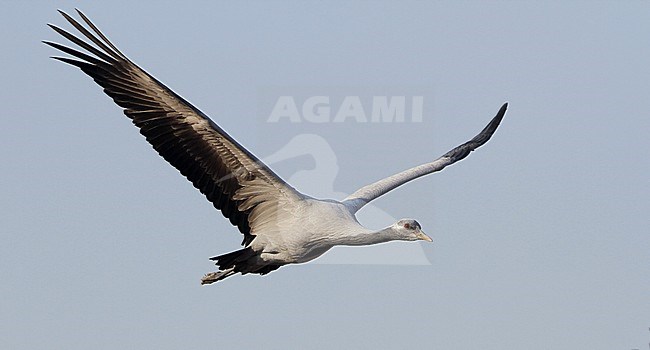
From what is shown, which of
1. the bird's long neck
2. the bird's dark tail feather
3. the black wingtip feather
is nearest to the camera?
the bird's long neck

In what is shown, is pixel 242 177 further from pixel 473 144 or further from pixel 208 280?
pixel 473 144

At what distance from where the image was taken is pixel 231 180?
25.5 meters

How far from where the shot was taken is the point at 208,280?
27.5 metres

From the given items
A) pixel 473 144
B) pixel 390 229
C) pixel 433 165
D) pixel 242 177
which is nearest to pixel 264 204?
pixel 242 177

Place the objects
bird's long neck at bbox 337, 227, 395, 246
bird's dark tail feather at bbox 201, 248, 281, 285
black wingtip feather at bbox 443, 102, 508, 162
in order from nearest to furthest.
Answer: bird's long neck at bbox 337, 227, 395, 246, bird's dark tail feather at bbox 201, 248, 281, 285, black wingtip feather at bbox 443, 102, 508, 162

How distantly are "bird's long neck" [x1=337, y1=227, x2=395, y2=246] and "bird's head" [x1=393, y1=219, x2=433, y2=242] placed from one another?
111mm

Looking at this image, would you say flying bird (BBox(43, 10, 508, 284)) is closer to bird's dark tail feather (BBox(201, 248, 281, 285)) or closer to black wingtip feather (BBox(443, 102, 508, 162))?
bird's dark tail feather (BBox(201, 248, 281, 285))

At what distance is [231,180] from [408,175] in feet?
12.9

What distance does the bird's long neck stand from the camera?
A: 24578 millimetres

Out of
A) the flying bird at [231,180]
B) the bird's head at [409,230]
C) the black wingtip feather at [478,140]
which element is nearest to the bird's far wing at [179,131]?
the flying bird at [231,180]

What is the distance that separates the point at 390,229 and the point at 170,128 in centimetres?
386

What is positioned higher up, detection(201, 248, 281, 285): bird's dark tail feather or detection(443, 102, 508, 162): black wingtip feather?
detection(443, 102, 508, 162): black wingtip feather

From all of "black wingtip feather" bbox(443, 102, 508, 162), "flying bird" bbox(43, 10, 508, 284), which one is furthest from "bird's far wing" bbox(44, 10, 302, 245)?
"black wingtip feather" bbox(443, 102, 508, 162)

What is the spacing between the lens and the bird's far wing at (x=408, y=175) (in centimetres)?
2703
